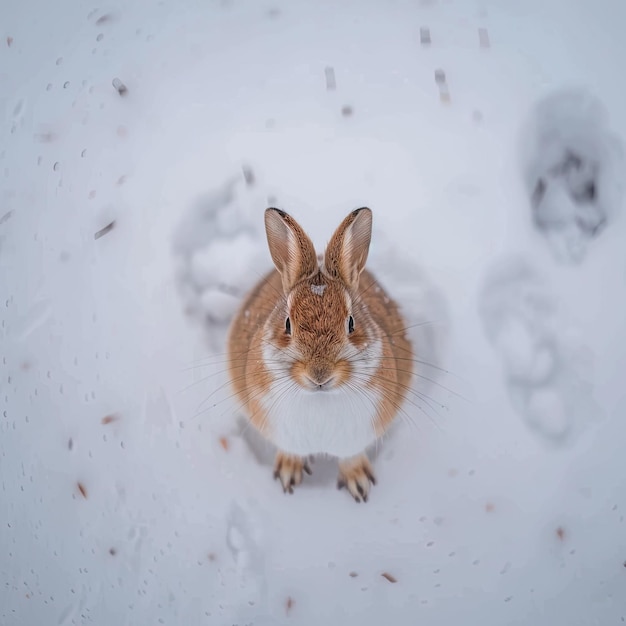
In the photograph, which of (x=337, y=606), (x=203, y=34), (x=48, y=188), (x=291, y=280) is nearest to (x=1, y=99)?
(x=48, y=188)

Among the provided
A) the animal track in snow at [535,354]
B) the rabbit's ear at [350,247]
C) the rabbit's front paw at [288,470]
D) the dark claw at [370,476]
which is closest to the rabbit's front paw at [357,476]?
the dark claw at [370,476]

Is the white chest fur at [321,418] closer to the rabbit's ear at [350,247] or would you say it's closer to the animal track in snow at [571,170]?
the rabbit's ear at [350,247]

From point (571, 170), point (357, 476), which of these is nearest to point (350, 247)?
point (357, 476)

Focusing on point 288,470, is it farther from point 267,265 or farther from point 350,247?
point 350,247

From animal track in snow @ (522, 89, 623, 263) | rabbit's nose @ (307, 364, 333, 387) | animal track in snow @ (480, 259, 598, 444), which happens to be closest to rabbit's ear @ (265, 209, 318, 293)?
rabbit's nose @ (307, 364, 333, 387)

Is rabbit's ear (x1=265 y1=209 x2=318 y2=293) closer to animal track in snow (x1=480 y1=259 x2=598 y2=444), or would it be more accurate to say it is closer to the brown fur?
the brown fur
